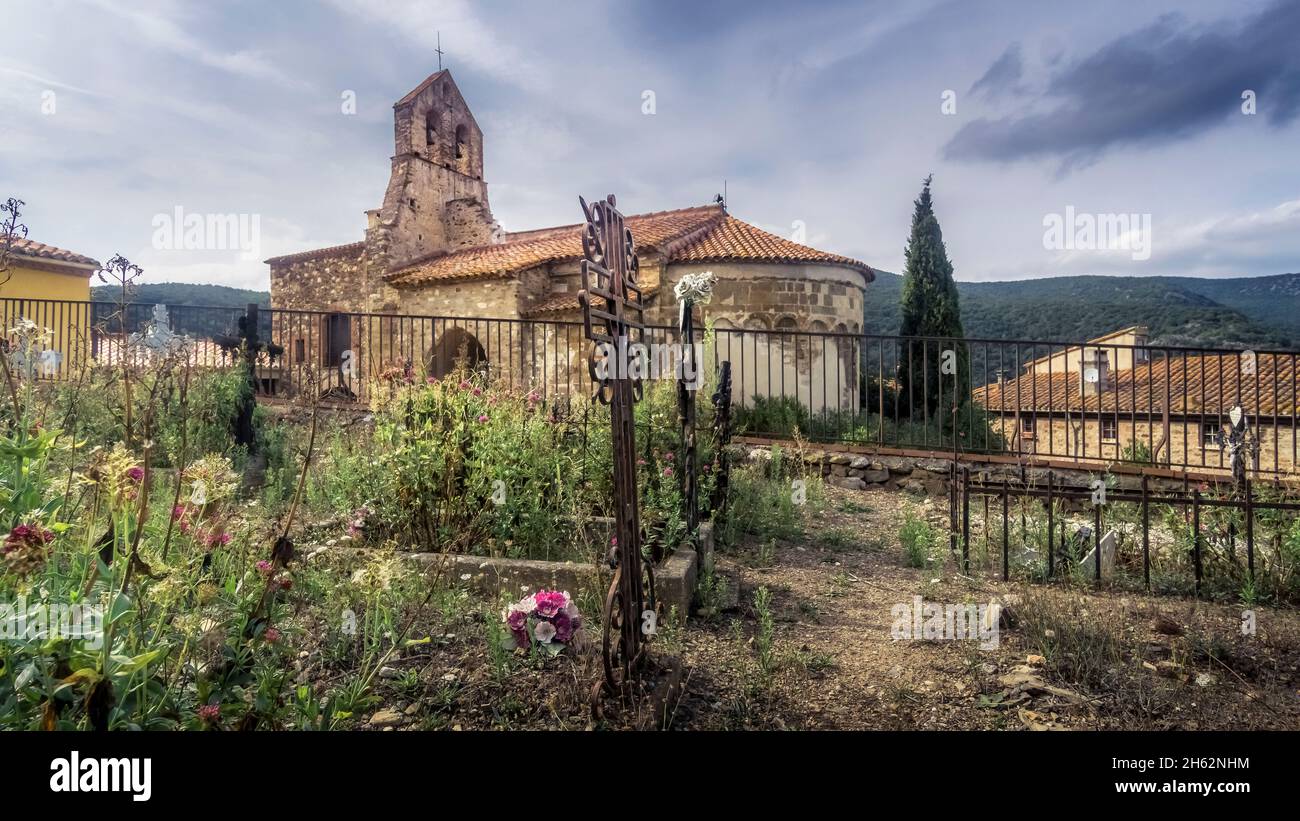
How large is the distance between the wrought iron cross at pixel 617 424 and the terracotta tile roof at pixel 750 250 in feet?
38.5

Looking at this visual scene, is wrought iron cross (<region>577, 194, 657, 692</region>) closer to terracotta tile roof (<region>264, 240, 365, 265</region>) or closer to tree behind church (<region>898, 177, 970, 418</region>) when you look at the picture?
tree behind church (<region>898, 177, 970, 418</region>)

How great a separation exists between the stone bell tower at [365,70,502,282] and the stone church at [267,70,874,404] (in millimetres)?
40

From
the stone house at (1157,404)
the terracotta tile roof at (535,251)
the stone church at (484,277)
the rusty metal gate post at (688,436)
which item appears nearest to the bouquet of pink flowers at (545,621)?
the rusty metal gate post at (688,436)

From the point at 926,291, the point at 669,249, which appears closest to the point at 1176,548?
the point at 669,249

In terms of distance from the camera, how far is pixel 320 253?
2281 cm

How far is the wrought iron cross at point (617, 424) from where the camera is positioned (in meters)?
2.46

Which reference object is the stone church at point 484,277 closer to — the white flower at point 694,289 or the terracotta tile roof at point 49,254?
the white flower at point 694,289

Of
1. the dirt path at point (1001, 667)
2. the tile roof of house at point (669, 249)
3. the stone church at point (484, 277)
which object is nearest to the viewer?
the dirt path at point (1001, 667)

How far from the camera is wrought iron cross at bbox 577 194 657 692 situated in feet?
8.06

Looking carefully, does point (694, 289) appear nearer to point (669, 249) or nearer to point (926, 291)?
point (669, 249)

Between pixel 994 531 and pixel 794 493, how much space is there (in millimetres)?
1755

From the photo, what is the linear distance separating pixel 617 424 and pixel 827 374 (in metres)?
12.6

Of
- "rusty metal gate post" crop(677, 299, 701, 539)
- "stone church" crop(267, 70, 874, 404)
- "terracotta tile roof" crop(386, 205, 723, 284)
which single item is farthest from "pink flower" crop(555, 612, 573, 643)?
"terracotta tile roof" crop(386, 205, 723, 284)
